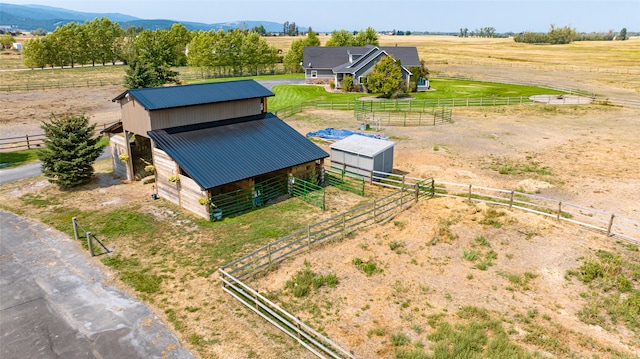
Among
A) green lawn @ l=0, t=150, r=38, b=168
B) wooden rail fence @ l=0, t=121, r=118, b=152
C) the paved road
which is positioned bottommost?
the paved road

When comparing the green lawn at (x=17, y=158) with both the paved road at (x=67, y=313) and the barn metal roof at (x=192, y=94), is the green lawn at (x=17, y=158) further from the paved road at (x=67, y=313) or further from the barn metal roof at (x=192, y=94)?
the paved road at (x=67, y=313)

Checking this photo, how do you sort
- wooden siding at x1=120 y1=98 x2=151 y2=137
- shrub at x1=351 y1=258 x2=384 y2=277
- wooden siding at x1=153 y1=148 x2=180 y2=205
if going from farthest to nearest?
wooden siding at x1=120 y1=98 x2=151 y2=137, wooden siding at x1=153 y1=148 x2=180 y2=205, shrub at x1=351 y1=258 x2=384 y2=277

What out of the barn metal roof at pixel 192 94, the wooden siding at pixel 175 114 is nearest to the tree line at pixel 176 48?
the barn metal roof at pixel 192 94

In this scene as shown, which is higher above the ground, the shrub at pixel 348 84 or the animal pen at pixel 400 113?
the shrub at pixel 348 84

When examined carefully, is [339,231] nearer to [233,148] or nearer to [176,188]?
[233,148]

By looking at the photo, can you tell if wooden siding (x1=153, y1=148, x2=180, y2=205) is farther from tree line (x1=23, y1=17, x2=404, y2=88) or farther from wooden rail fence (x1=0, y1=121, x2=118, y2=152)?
tree line (x1=23, y1=17, x2=404, y2=88)

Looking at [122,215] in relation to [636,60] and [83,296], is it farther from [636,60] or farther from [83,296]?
[636,60]

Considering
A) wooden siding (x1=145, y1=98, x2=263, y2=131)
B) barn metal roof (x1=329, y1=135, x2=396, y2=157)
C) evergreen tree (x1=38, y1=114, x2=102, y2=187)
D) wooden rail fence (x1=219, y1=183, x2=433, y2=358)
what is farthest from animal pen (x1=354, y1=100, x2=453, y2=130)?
evergreen tree (x1=38, y1=114, x2=102, y2=187)
